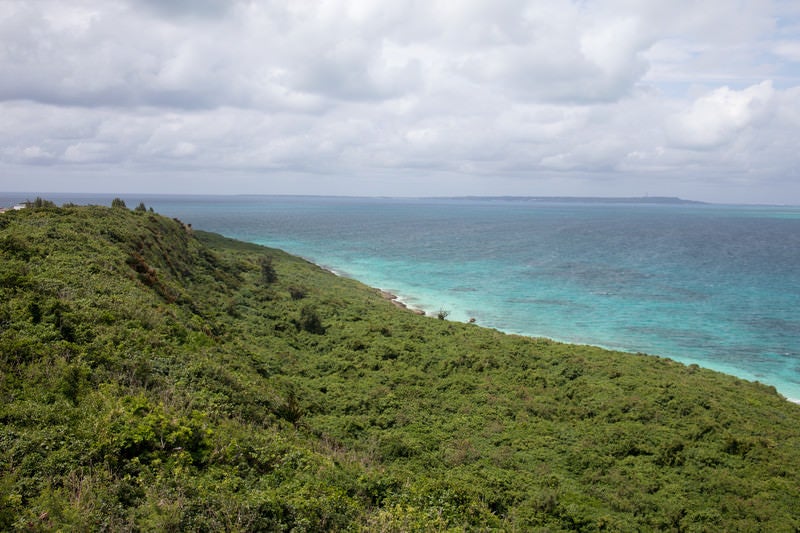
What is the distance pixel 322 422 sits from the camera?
25.0 metres

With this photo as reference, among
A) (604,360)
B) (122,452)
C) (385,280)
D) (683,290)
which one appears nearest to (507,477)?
(122,452)

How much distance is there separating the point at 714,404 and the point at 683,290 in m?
57.8

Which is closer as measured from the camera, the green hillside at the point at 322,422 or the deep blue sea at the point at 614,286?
the green hillside at the point at 322,422

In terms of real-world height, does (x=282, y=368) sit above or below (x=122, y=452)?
below

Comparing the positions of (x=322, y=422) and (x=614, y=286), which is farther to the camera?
(x=614, y=286)

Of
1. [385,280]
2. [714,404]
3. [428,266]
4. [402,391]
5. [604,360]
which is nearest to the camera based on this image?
[714,404]

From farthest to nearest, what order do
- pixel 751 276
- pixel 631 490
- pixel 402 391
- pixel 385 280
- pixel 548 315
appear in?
pixel 751 276, pixel 385 280, pixel 548 315, pixel 402 391, pixel 631 490

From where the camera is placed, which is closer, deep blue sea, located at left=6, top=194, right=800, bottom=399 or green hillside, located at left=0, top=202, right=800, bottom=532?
green hillside, located at left=0, top=202, right=800, bottom=532

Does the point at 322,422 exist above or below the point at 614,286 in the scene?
below

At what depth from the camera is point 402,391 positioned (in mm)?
30453

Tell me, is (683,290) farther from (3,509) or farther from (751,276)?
(3,509)

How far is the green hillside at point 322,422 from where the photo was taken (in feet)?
41.4

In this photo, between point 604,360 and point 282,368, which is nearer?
point 282,368

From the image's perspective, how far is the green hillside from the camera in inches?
497
